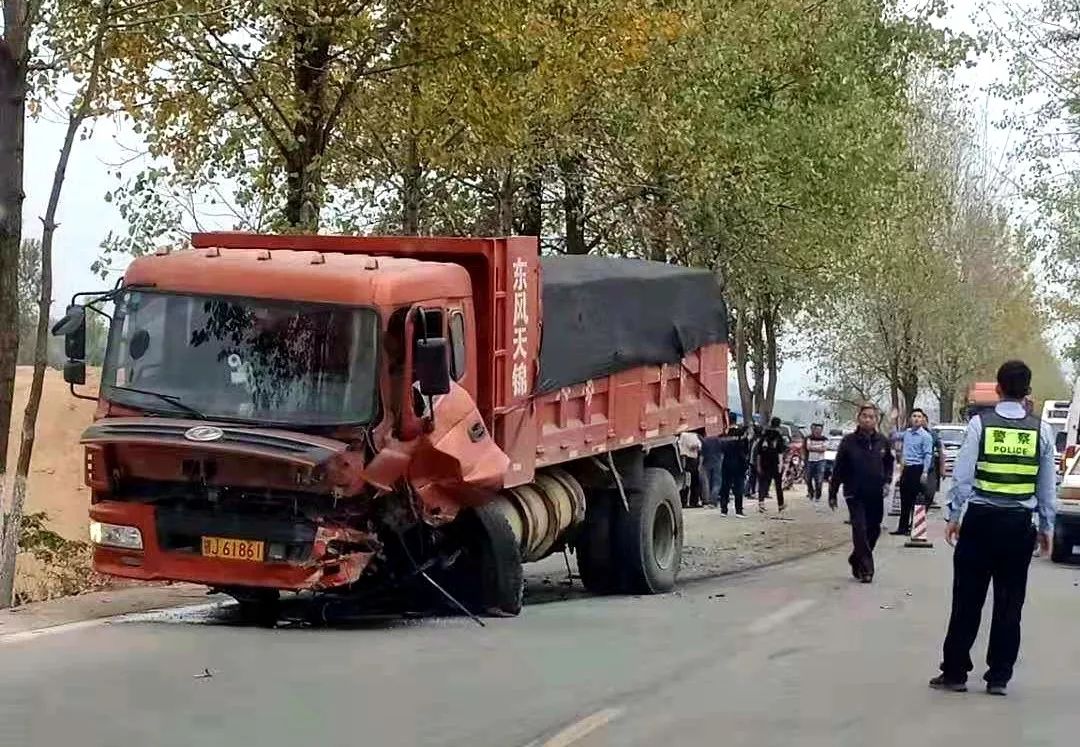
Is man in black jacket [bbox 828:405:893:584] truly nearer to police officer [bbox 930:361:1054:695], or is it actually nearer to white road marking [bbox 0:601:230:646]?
white road marking [bbox 0:601:230:646]

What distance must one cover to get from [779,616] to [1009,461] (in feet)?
15.7

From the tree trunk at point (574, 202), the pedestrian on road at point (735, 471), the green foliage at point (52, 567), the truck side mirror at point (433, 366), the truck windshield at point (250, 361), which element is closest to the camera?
the truck side mirror at point (433, 366)

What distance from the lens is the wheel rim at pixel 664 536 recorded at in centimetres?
1675

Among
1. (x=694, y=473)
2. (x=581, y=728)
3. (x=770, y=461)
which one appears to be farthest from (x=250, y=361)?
(x=770, y=461)

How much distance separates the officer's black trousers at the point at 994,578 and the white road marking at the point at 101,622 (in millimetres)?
5973

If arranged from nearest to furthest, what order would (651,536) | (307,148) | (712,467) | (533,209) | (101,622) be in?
(101,622)
(651,536)
(307,148)
(533,209)
(712,467)

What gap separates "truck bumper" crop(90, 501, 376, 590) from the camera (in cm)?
1161

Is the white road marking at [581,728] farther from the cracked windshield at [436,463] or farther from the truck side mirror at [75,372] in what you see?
Result: the truck side mirror at [75,372]

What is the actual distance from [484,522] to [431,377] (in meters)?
1.81

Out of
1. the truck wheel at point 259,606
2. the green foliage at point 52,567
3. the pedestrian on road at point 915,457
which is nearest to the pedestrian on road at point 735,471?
the pedestrian on road at point 915,457

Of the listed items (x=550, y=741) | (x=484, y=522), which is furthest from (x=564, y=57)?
(x=550, y=741)

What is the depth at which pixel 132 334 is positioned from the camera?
1230cm

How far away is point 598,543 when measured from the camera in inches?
641

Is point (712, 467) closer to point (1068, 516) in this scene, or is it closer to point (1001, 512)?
point (1068, 516)
